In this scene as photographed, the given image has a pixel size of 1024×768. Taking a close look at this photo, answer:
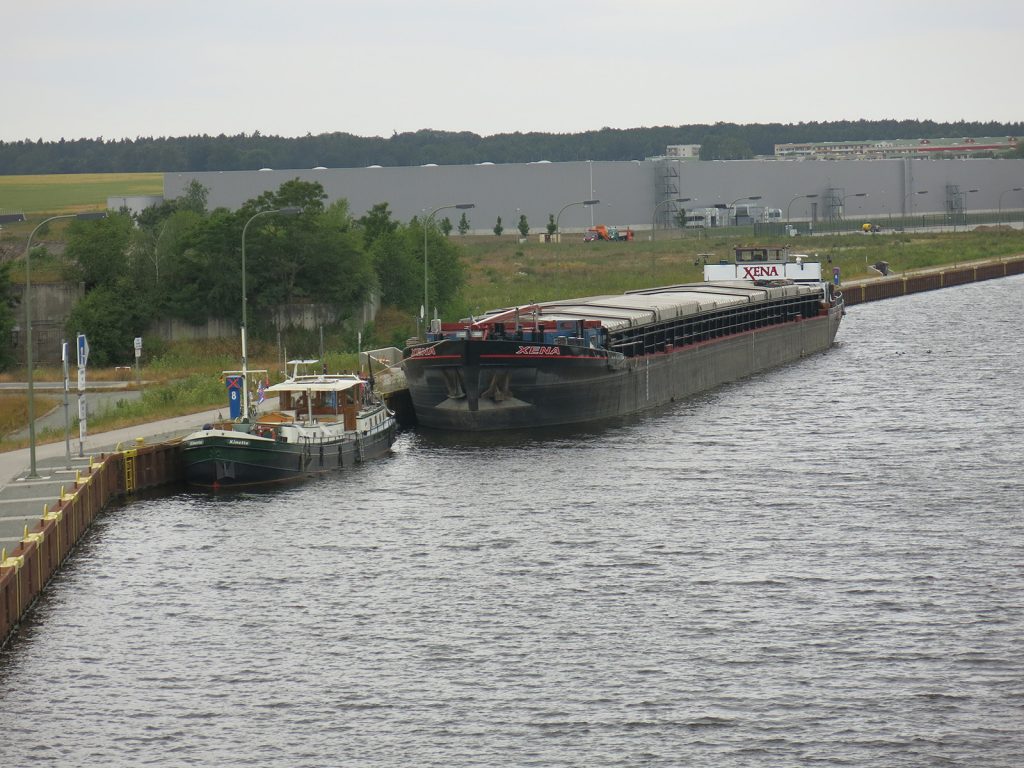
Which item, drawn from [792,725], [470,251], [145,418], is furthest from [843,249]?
[792,725]

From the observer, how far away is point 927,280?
167500mm

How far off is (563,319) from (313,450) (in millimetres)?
22549

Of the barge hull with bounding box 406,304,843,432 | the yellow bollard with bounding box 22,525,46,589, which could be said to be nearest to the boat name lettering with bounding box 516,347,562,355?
the barge hull with bounding box 406,304,843,432

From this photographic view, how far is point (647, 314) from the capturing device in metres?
79.3

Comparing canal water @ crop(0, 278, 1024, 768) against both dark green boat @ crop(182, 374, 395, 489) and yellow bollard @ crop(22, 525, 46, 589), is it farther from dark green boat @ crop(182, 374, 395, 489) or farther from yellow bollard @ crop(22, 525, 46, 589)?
dark green boat @ crop(182, 374, 395, 489)

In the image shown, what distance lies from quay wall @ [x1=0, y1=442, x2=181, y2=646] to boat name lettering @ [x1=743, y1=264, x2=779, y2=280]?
235 feet

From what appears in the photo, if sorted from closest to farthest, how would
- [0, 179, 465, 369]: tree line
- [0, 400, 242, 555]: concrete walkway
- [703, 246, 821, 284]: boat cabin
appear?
1. [0, 400, 242, 555]: concrete walkway
2. [0, 179, 465, 369]: tree line
3. [703, 246, 821, 284]: boat cabin

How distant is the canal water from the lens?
30.8m

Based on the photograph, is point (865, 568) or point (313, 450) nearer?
point (865, 568)

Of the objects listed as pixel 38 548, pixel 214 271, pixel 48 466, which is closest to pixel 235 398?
pixel 48 466

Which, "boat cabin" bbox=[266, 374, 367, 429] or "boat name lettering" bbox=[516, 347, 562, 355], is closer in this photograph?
"boat cabin" bbox=[266, 374, 367, 429]

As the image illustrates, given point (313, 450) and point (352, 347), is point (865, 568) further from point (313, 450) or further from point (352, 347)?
point (352, 347)

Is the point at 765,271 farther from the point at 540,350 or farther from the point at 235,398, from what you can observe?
the point at 235,398

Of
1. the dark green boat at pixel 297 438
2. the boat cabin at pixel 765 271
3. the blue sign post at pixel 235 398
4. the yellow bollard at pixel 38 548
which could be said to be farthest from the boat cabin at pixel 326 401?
the boat cabin at pixel 765 271
